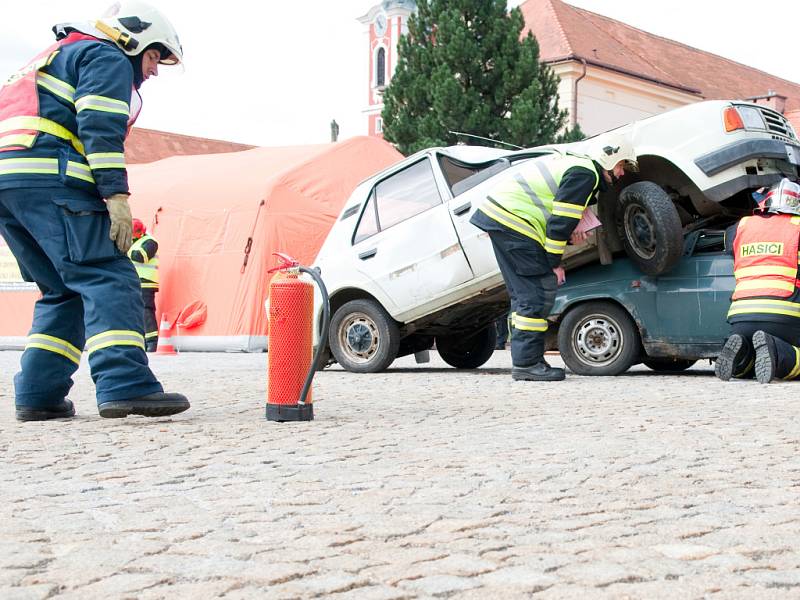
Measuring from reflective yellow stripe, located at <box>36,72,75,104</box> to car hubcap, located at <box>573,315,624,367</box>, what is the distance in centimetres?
500

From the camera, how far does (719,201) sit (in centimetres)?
879

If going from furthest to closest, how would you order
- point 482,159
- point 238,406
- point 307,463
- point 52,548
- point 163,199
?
point 163,199 → point 482,159 → point 238,406 → point 307,463 → point 52,548

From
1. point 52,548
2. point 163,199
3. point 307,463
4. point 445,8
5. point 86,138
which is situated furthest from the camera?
point 445,8

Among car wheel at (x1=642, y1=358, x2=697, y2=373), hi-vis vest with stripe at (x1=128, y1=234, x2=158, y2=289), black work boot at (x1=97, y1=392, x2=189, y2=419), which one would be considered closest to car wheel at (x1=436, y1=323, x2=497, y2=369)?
car wheel at (x1=642, y1=358, x2=697, y2=373)

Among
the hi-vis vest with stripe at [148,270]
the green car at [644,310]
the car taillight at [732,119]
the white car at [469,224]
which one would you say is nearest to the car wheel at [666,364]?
the green car at [644,310]

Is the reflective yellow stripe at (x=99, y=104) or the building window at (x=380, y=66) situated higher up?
the building window at (x=380, y=66)

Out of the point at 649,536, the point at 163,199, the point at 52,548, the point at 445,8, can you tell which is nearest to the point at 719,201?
the point at 649,536

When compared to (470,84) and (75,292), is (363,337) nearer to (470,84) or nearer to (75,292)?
(75,292)

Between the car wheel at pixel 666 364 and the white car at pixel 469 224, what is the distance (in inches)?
51.1

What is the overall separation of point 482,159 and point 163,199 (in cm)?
788

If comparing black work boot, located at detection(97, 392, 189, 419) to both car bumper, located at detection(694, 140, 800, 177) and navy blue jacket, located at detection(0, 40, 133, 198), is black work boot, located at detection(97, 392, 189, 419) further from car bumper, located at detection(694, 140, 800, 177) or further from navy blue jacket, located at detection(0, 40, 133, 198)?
car bumper, located at detection(694, 140, 800, 177)

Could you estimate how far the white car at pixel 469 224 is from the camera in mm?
8680

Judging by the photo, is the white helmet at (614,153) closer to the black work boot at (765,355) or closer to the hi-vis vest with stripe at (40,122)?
the black work boot at (765,355)

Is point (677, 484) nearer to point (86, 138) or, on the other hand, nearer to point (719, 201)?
point (86, 138)
